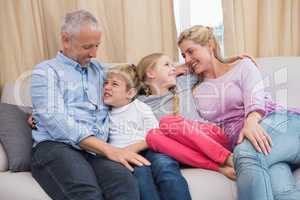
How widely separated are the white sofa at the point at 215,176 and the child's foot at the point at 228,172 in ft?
0.08

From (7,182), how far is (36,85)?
44 centimetres

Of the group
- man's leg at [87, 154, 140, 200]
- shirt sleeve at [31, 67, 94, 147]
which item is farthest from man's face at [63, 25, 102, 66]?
man's leg at [87, 154, 140, 200]

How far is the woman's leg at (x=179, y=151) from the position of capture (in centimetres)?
184

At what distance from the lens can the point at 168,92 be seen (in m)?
2.19

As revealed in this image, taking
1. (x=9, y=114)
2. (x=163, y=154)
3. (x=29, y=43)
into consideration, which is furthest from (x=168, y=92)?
(x=29, y=43)

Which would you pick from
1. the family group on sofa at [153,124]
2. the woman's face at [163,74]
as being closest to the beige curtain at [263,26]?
the family group on sofa at [153,124]

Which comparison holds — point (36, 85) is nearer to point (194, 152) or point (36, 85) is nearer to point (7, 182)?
point (7, 182)

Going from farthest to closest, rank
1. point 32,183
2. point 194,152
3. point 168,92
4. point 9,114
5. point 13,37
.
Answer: point 13,37
point 168,92
point 9,114
point 194,152
point 32,183

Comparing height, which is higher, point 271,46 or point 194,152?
point 271,46

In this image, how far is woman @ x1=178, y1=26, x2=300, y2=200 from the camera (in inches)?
62.2

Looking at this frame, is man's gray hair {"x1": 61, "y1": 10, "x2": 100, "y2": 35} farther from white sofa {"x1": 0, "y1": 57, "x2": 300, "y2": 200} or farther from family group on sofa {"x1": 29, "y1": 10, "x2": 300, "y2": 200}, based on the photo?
white sofa {"x1": 0, "y1": 57, "x2": 300, "y2": 200}

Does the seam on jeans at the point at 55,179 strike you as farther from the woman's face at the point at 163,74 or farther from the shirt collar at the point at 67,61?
the woman's face at the point at 163,74

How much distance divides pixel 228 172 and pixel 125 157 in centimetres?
43

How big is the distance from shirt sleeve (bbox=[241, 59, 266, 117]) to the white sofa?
250mm
